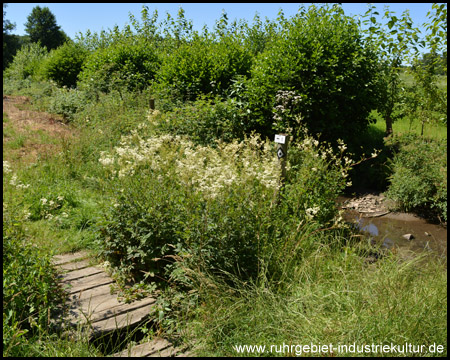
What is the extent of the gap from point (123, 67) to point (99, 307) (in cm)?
1041

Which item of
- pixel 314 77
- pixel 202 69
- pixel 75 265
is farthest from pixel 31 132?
pixel 314 77

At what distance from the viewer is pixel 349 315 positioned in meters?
2.77

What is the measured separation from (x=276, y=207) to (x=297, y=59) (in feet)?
13.7

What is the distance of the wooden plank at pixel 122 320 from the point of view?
2.99 metres

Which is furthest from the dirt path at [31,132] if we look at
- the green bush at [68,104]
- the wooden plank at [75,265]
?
the wooden plank at [75,265]

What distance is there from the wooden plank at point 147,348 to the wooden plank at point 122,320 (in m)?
0.20

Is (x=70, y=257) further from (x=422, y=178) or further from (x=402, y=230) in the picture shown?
(x=422, y=178)

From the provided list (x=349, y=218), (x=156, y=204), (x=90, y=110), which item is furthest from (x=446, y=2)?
(x=90, y=110)

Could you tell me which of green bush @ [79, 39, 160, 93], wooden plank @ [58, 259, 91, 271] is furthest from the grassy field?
green bush @ [79, 39, 160, 93]

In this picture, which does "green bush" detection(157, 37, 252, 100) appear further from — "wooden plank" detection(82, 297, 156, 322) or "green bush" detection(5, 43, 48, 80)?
"green bush" detection(5, 43, 48, 80)

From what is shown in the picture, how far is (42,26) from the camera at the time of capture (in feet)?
163

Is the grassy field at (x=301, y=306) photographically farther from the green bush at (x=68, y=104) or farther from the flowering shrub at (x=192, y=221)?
the green bush at (x=68, y=104)

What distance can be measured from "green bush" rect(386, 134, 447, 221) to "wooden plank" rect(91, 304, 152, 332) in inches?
201

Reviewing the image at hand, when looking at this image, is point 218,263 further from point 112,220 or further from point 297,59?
point 297,59
